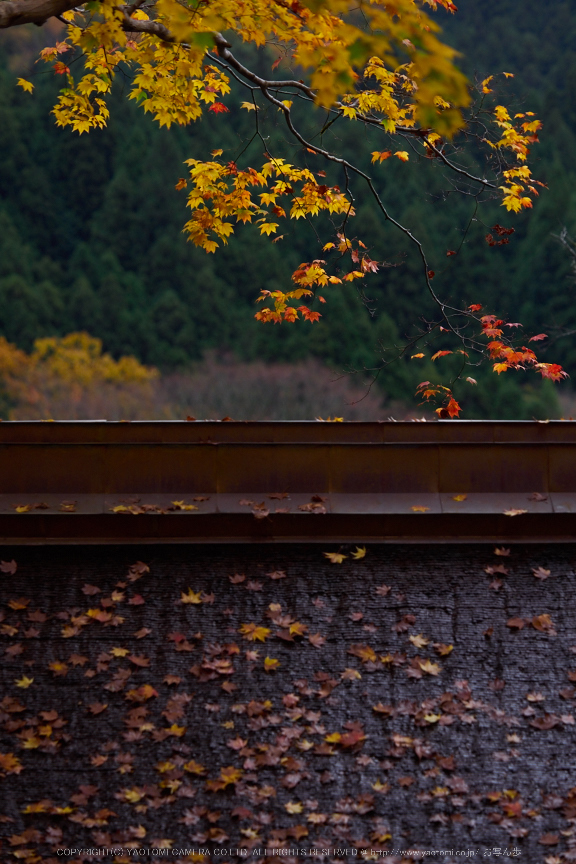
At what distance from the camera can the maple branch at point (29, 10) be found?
4922 millimetres

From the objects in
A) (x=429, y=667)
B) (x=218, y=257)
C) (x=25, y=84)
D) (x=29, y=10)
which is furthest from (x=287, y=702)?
(x=218, y=257)

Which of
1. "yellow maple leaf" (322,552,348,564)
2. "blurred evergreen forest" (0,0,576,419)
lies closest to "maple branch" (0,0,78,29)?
"yellow maple leaf" (322,552,348,564)

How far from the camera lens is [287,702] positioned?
4.93 metres

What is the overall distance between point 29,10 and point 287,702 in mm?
4674

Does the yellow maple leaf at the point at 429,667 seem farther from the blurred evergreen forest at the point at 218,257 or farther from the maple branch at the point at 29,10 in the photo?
the blurred evergreen forest at the point at 218,257

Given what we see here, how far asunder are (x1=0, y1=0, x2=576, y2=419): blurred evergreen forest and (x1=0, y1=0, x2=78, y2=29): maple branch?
25.0 metres

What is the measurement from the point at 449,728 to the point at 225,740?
4.42ft

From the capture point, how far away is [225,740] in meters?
4.74

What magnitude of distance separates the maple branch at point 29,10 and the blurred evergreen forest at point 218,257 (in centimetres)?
2498

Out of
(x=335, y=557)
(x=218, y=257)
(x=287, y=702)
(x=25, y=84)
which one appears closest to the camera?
(x=287, y=702)

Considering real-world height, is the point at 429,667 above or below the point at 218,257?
above

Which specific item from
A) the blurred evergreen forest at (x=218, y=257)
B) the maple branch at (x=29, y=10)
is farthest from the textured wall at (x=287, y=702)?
the blurred evergreen forest at (x=218, y=257)

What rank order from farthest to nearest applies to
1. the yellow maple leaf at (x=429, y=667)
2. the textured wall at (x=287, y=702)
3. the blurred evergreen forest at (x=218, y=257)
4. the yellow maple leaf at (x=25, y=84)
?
the blurred evergreen forest at (x=218, y=257) < the yellow maple leaf at (x=25, y=84) < the yellow maple leaf at (x=429, y=667) < the textured wall at (x=287, y=702)

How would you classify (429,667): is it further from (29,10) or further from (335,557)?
(29,10)
